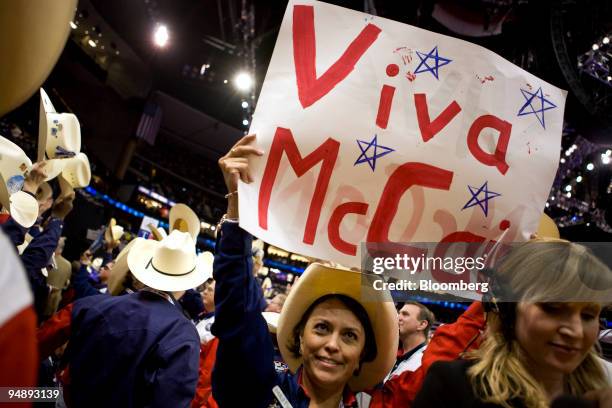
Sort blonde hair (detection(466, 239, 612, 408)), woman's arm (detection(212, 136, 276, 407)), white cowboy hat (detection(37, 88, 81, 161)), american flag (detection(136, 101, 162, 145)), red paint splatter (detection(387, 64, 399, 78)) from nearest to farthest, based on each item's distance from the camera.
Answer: blonde hair (detection(466, 239, 612, 408)) < woman's arm (detection(212, 136, 276, 407)) < red paint splatter (detection(387, 64, 399, 78)) < white cowboy hat (detection(37, 88, 81, 161)) < american flag (detection(136, 101, 162, 145))

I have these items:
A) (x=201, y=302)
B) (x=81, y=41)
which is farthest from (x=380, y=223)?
(x=81, y=41)

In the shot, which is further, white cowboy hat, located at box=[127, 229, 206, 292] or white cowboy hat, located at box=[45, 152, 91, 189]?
white cowboy hat, located at box=[45, 152, 91, 189]

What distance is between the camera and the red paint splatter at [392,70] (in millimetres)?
1623

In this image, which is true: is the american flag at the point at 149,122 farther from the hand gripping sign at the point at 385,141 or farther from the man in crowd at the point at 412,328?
the hand gripping sign at the point at 385,141

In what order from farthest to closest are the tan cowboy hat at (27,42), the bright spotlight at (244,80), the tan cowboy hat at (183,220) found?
the bright spotlight at (244,80), the tan cowboy hat at (183,220), the tan cowboy hat at (27,42)

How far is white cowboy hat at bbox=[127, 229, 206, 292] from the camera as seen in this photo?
2.62 m

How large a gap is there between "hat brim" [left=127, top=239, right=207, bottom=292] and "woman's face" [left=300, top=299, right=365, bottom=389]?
45.6 inches

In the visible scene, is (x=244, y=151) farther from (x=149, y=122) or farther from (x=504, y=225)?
(x=149, y=122)

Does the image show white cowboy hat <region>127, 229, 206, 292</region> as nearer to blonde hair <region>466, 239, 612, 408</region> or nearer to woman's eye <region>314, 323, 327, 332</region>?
woman's eye <region>314, 323, 327, 332</region>

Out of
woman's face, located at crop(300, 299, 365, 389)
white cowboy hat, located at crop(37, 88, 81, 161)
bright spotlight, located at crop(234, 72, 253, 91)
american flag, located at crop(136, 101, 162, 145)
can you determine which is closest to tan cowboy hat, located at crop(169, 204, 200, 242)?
white cowboy hat, located at crop(37, 88, 81, 161)

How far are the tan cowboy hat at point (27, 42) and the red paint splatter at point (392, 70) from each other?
3.93 feet

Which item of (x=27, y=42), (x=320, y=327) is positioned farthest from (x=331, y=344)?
(x=27, y=42)

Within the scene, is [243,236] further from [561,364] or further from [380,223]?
[561,364]

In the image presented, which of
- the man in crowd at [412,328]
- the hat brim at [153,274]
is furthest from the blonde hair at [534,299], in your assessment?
the man in crowd at [412,328]
